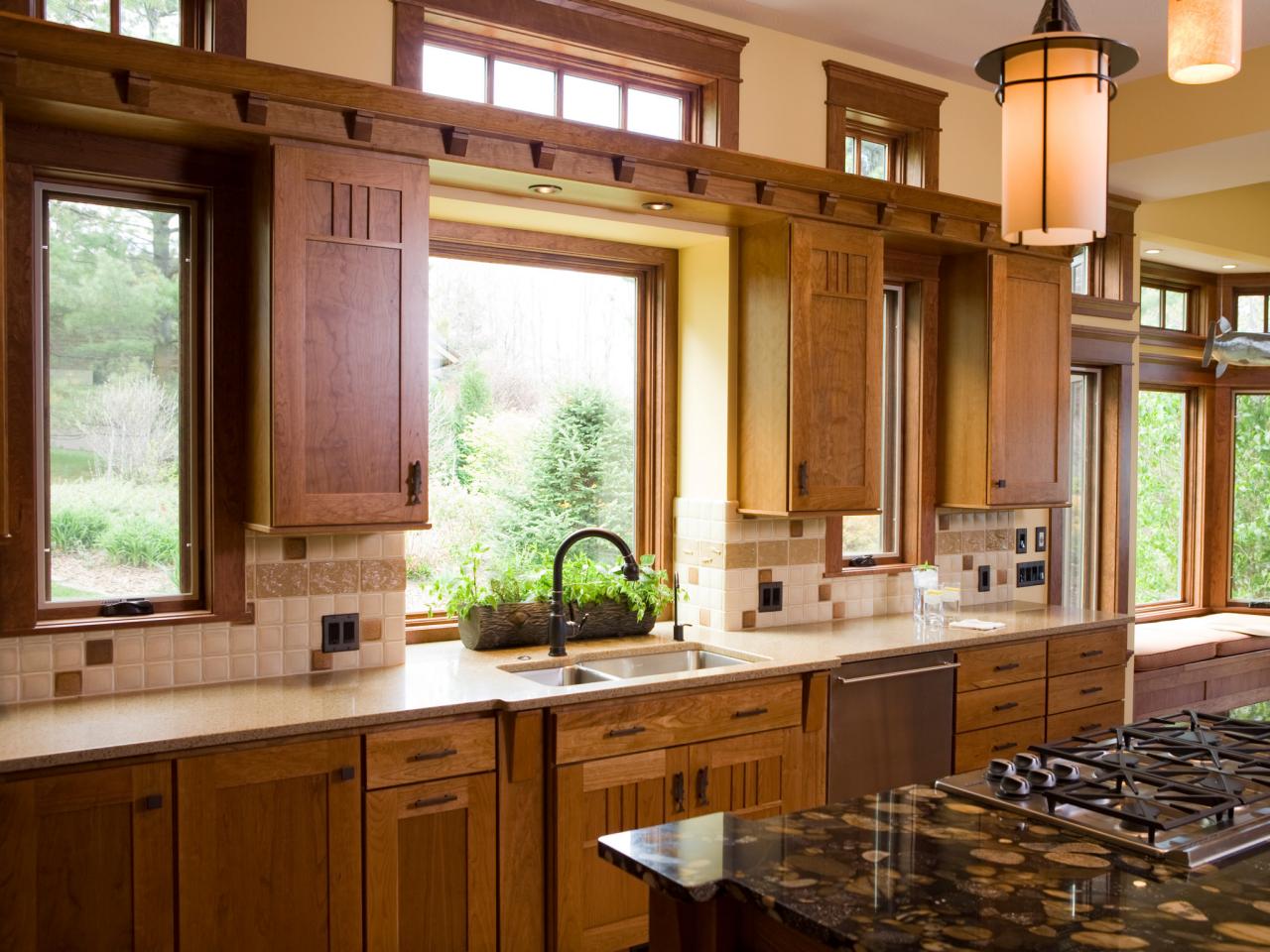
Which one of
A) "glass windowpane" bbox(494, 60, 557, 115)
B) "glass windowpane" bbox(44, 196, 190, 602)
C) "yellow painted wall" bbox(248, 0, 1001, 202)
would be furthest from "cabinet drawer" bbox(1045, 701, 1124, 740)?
"glass windowpane" bbox(44, 196, 190, 602)

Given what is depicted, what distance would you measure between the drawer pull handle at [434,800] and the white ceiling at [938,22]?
8.99 feet

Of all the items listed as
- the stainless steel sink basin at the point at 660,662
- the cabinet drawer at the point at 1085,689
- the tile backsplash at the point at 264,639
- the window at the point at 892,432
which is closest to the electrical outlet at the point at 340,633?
the tile backsplash at the point at 264,639

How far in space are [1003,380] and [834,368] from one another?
99 centimetres

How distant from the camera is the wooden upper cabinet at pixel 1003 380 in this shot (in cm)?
442

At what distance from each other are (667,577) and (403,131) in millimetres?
1963

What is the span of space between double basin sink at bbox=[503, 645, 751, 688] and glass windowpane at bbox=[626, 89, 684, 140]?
1.84 m

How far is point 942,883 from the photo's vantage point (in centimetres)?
155

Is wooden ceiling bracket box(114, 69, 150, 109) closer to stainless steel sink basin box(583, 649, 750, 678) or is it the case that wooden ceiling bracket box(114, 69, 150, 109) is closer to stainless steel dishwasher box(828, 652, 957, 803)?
stainless steel sink basin box(583, 649, 750, 678)

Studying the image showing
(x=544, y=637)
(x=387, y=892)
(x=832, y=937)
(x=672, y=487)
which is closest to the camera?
(x=832, y=937)

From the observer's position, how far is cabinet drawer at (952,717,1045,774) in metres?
3.92

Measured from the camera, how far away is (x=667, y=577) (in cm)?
415

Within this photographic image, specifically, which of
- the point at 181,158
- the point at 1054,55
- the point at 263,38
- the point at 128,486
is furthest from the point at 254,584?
the point at 1054,55

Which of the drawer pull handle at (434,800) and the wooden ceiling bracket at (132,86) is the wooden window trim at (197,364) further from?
the drawer pull handle at (434,800)

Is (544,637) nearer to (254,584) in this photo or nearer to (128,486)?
(254,584)
